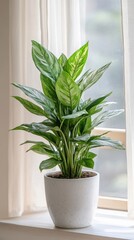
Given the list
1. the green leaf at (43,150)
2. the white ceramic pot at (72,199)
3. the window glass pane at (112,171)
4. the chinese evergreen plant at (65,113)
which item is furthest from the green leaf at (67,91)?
the window glass pane at (112,171)

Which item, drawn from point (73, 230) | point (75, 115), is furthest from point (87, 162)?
point (73, 230)

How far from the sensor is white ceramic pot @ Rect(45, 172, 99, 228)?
2.17 metres

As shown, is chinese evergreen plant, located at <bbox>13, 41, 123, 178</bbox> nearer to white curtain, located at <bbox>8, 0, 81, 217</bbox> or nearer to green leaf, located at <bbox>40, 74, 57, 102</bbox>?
green leaf, located at <bbox>40, 74, 57, 102</bbox>

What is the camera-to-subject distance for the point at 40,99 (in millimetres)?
2168

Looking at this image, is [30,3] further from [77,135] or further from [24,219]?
[24,219]

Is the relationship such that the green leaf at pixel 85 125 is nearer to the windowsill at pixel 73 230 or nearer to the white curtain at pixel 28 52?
the white curtain at pixel 28 52

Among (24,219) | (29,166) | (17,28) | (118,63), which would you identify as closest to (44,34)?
(17,28)

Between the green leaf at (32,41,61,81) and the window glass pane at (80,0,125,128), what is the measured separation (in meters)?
0.31

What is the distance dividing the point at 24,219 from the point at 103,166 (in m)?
0.46

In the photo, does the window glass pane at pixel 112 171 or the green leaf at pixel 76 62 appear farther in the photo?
the window glass pane at pixel 112 171

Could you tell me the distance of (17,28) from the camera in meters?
2.35

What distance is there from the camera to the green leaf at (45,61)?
216 cm

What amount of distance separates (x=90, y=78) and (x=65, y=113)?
0.60 ft

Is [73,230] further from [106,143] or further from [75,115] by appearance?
[75,115]
